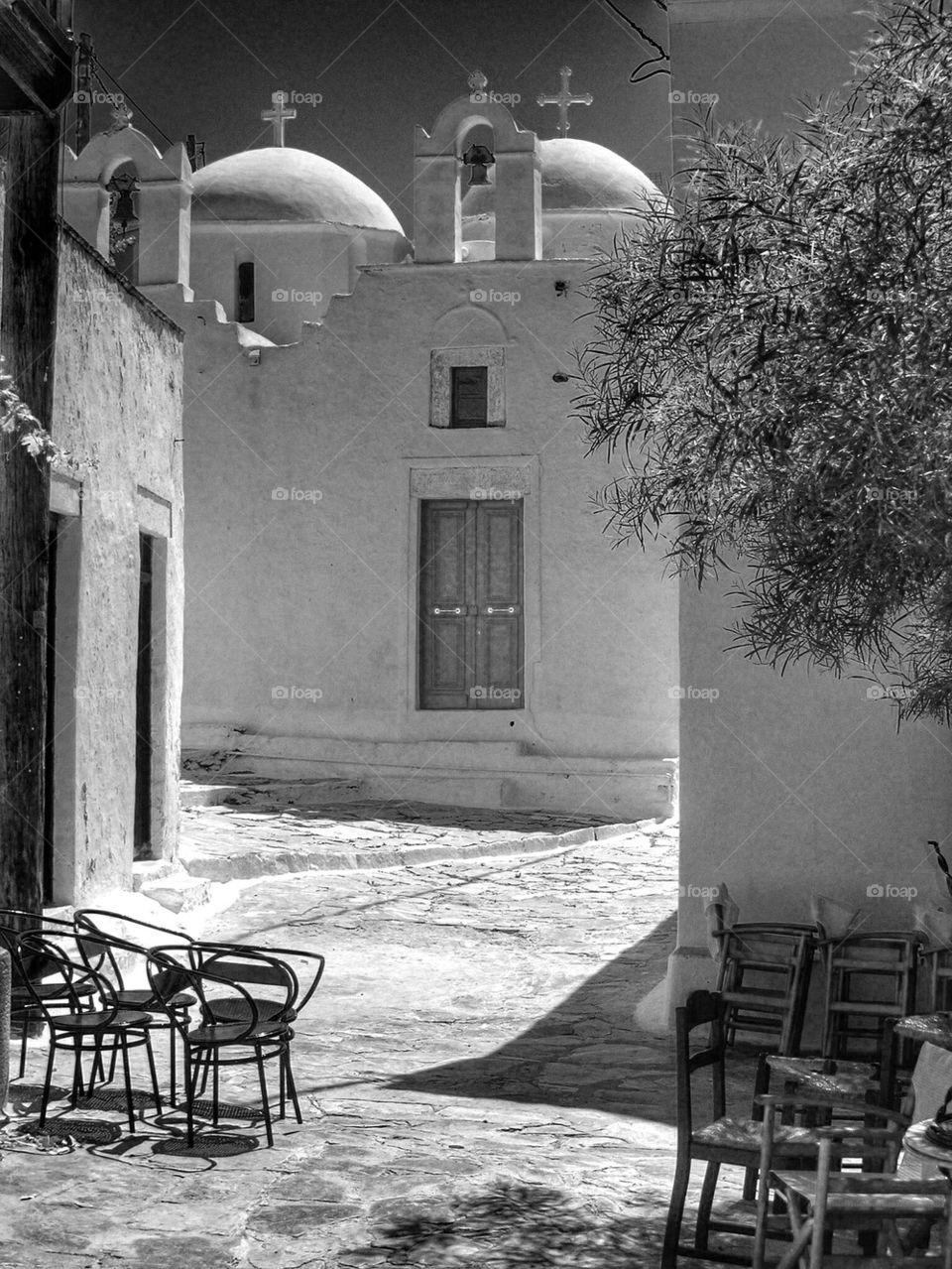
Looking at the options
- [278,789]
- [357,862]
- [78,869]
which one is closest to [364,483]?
[278,789]

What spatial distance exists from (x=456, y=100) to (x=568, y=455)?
4.24 metres

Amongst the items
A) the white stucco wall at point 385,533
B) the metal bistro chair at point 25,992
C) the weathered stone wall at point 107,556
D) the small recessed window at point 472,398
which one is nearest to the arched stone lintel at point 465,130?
the white stucco wall at point 385,533

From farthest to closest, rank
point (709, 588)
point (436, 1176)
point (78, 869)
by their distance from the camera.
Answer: point (78, 869), point (709, 588), point (436, 1176)

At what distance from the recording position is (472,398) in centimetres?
1755

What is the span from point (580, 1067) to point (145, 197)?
45.1ft

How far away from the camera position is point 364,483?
17.5 m

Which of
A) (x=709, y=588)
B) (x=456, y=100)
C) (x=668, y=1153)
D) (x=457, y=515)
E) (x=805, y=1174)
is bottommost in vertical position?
(x=668, y=1153)

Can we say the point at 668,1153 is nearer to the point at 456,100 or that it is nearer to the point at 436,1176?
the point at 436,1176

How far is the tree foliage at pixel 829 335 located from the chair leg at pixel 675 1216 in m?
1.75

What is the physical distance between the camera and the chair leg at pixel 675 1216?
438cm

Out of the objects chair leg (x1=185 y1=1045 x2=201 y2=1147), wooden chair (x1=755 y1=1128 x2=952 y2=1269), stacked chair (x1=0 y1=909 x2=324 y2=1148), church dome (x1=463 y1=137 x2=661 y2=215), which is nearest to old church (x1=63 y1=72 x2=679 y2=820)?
church dome (x1=463 y1=137 x2=661 y2=215)

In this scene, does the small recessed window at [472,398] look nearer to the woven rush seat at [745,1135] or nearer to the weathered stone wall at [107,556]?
the weathered stone wall at [107,556]

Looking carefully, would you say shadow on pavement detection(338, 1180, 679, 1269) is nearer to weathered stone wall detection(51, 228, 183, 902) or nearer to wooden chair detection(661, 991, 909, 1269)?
wooden chair detection(661, 991, 909, 1269)

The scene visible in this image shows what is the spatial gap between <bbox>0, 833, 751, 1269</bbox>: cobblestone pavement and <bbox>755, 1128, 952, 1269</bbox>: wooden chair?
1089 millimetres
